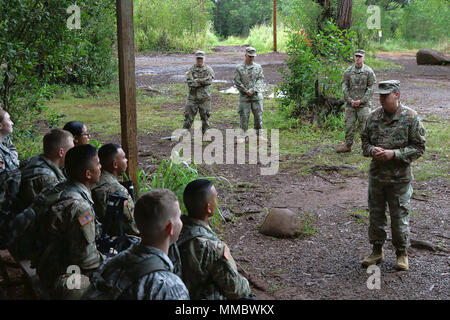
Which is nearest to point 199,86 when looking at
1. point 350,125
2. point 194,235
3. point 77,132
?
point 350,125

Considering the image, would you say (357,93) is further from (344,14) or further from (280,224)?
(280,224)

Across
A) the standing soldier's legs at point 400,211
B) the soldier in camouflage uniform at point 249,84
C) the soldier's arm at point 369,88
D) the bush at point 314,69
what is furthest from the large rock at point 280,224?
the bush at point 314,69

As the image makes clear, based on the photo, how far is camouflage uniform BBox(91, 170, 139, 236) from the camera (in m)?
4.03

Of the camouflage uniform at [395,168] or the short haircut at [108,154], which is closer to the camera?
the short haircut at [108,154]

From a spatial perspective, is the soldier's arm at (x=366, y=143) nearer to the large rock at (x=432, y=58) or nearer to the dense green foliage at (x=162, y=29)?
the large rock at (x=432, y=58)

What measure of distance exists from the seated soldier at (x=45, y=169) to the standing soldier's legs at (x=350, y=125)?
623 cm

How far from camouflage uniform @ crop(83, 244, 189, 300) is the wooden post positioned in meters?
2.72

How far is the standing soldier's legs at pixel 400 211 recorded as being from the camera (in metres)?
4.65

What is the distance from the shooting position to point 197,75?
10.1m

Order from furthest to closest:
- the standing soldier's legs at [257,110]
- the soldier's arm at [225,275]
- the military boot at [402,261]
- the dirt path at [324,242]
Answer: the standing soldier's legs at [257,110] → the military boot at [402,261] → the dirt path at [324,242] → the soldier's arm at [225,275]
